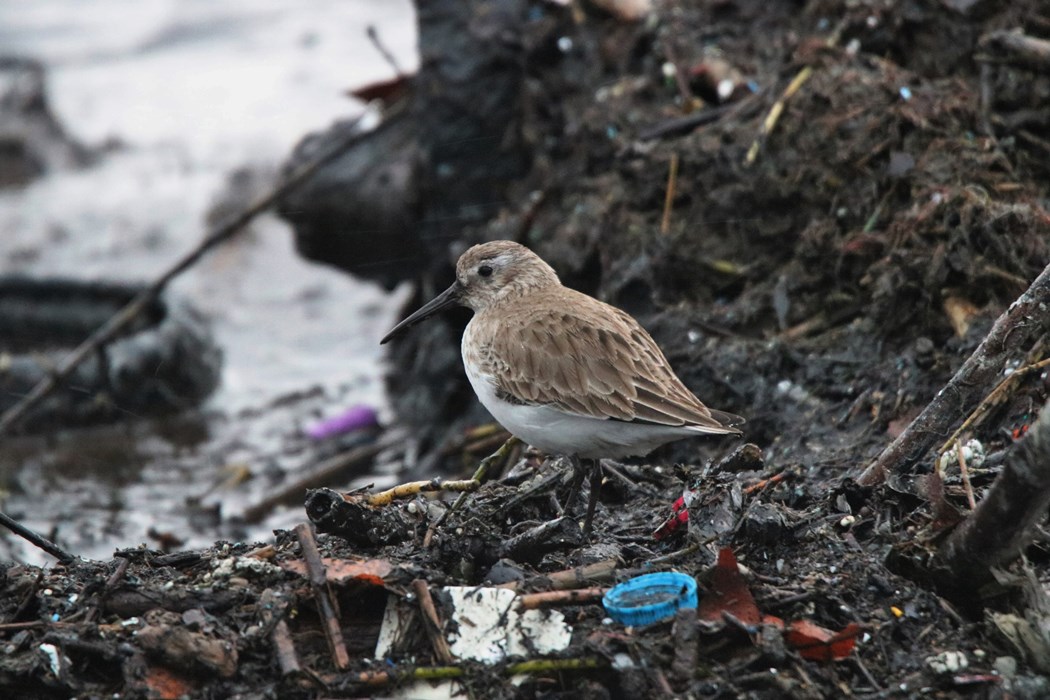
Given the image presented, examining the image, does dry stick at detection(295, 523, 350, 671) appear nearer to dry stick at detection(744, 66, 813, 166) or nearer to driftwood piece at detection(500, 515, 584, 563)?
driftwood piece at detection(500, 515, 584, 563)

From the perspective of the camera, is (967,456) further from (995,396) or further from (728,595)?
(728,595)

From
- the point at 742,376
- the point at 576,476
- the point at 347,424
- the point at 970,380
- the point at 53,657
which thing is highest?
the point at 970,380

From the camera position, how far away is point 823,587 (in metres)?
3.63

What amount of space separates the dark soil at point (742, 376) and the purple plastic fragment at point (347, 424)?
290 mm

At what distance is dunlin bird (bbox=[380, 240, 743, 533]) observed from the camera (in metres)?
4.29

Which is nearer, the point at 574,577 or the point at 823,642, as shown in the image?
the point at 823,642

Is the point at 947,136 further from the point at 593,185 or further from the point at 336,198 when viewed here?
the point at 336,198

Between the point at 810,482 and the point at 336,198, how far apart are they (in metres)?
5.58

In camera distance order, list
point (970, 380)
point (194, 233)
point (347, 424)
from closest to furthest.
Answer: point (970, 380) → point (347, 424) → point (194, 233)

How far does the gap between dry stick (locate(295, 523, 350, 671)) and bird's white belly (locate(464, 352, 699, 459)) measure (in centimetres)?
99

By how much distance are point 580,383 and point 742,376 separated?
1.40 meters

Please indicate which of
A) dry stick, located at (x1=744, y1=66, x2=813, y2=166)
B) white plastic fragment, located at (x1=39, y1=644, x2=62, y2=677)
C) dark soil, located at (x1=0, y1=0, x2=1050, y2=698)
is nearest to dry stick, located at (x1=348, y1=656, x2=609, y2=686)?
dark soil, located at (x1=0, y1=0, x2=1050, y2=698)

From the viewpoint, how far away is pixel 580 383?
4387 mm

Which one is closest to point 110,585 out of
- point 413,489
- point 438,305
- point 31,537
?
point 31,537
